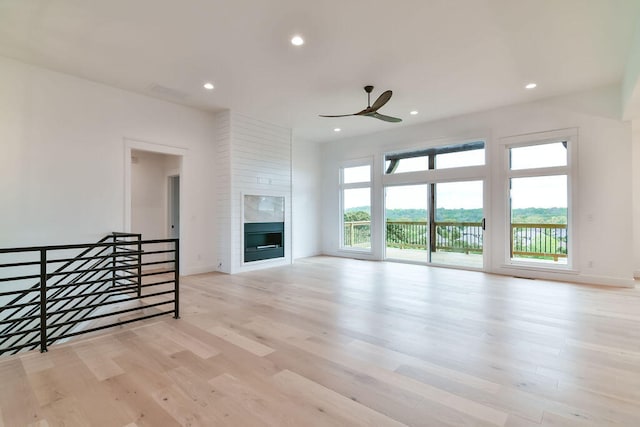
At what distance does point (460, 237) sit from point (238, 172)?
4967 millimetres

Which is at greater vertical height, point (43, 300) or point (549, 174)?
point (549, 174)

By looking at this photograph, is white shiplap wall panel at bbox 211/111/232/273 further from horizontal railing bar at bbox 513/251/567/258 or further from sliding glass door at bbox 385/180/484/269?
horizontal railing bar at bbox 513/251/567/258

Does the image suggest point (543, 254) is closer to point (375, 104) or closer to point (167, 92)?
point (375, 104)

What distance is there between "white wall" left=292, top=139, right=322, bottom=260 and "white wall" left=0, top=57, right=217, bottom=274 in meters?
3.29

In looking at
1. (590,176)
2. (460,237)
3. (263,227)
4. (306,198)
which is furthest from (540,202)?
(263,227)

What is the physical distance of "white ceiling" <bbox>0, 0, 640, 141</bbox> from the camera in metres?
3.05

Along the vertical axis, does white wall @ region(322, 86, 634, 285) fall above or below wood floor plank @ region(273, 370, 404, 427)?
above

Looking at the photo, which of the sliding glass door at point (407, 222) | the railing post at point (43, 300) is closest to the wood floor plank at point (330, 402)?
the railing post at point (43, 300)

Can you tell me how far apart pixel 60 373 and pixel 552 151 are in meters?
7.41

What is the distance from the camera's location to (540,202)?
5672mm

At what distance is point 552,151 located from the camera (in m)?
5.53

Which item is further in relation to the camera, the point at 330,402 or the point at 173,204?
the point at 173,204

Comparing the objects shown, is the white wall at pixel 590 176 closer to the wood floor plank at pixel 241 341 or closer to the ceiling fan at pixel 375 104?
the ceiling fan at pixel 375 104

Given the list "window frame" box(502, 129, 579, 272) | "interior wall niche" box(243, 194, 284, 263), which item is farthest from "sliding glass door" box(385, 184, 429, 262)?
"interior wall niche" box(243, 194, 284, 263)
